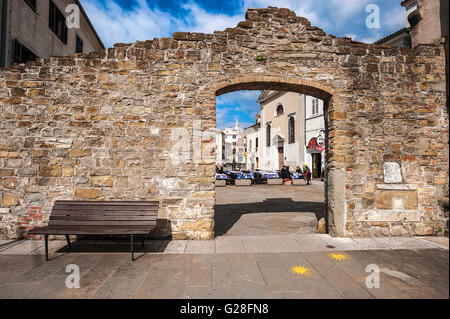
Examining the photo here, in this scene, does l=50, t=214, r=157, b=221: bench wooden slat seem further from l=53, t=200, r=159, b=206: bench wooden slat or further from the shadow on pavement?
the shadow on pavement

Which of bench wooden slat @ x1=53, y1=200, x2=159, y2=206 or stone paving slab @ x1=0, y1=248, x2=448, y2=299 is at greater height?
bench wooden slat @ x1=53, y1=200, x2=159, y2=206

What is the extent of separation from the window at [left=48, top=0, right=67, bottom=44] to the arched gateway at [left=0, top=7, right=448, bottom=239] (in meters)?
7.68

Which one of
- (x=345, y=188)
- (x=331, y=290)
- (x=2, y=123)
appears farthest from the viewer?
(x=345, y=188)

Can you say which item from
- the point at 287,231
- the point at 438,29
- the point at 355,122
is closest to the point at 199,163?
the point at 287,231

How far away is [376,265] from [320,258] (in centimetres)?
80

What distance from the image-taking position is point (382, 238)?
16.0 feet

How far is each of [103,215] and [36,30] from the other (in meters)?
9.11

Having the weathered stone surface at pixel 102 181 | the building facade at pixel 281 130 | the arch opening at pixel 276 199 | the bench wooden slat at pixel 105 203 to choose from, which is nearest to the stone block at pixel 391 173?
the arch opening at pixel 276 199

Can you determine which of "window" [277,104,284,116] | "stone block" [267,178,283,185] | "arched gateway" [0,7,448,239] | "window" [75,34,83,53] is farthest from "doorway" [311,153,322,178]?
"window" [75,34,83,53]

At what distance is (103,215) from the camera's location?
4258 millimetres

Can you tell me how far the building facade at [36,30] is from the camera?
7.43 meters

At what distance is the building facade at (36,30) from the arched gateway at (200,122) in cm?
446

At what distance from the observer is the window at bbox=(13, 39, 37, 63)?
25.6 ft
